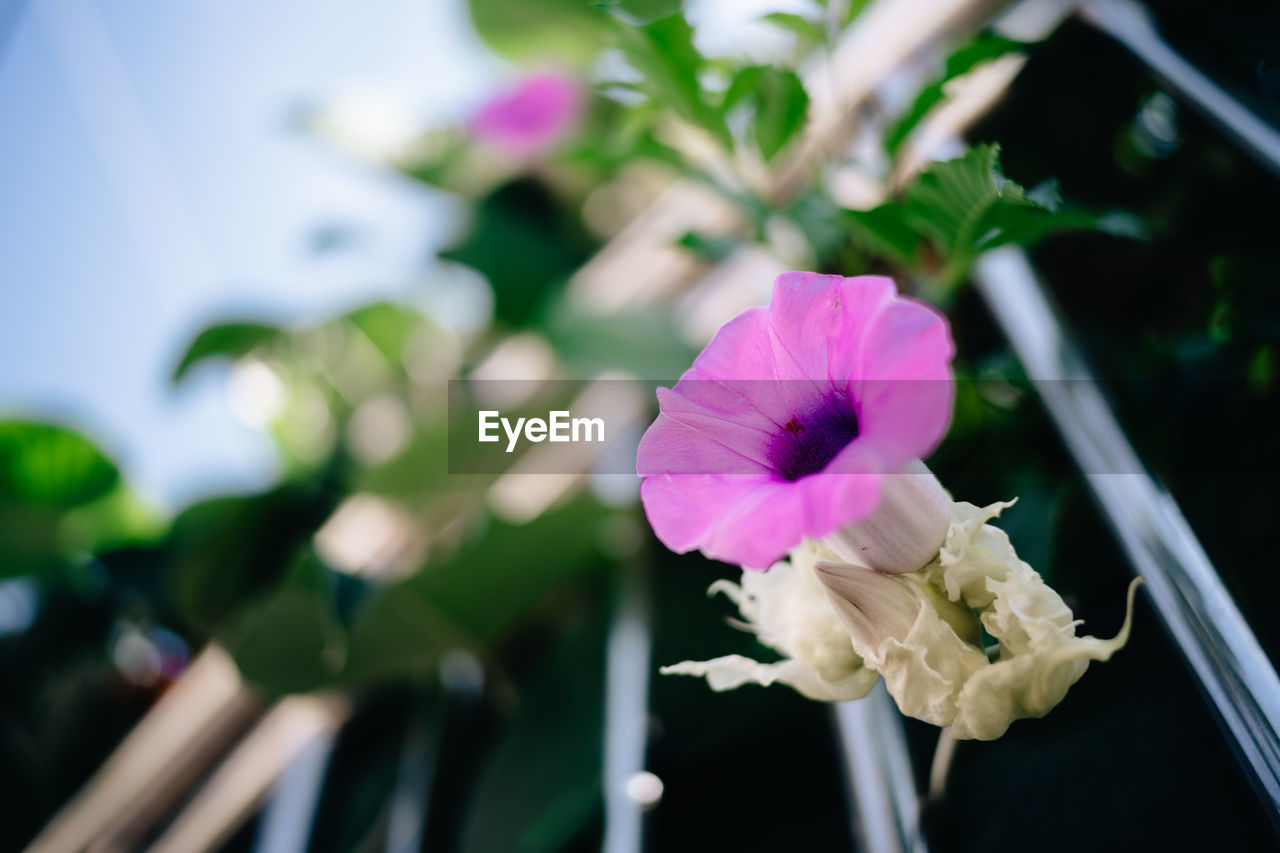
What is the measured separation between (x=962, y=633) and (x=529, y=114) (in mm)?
813

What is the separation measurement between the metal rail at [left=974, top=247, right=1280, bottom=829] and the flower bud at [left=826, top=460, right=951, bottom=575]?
6.3 inches

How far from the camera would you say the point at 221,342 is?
3.01ft

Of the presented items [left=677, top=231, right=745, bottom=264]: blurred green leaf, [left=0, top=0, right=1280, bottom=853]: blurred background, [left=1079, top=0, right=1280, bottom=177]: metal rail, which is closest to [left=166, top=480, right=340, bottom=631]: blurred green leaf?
[left=0, top=0, right=1280, bottom=853]: blurred background

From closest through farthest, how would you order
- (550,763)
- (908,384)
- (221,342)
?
(908,384)
(550,763)
(221,342)

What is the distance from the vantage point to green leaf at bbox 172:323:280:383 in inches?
35.8

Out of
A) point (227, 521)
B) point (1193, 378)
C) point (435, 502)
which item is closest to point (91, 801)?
point (227, 521)

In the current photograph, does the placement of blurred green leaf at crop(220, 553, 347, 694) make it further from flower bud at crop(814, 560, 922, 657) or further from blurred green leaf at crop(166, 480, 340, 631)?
flower bud at crop(814, 560, 922, 657)

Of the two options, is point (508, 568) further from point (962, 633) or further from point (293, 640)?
point (962, 633)

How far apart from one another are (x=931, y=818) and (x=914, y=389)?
24 cm

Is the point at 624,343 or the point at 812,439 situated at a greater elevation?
the point at 812,439

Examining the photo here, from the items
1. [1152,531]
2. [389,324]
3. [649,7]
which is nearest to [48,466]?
[389,324]

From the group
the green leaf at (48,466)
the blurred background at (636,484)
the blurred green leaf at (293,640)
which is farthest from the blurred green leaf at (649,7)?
the green leaf at (48,466)

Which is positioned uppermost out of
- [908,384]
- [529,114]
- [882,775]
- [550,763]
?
[908,384]

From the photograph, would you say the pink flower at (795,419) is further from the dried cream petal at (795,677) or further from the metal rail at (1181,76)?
the metal rail at (1181,76)
